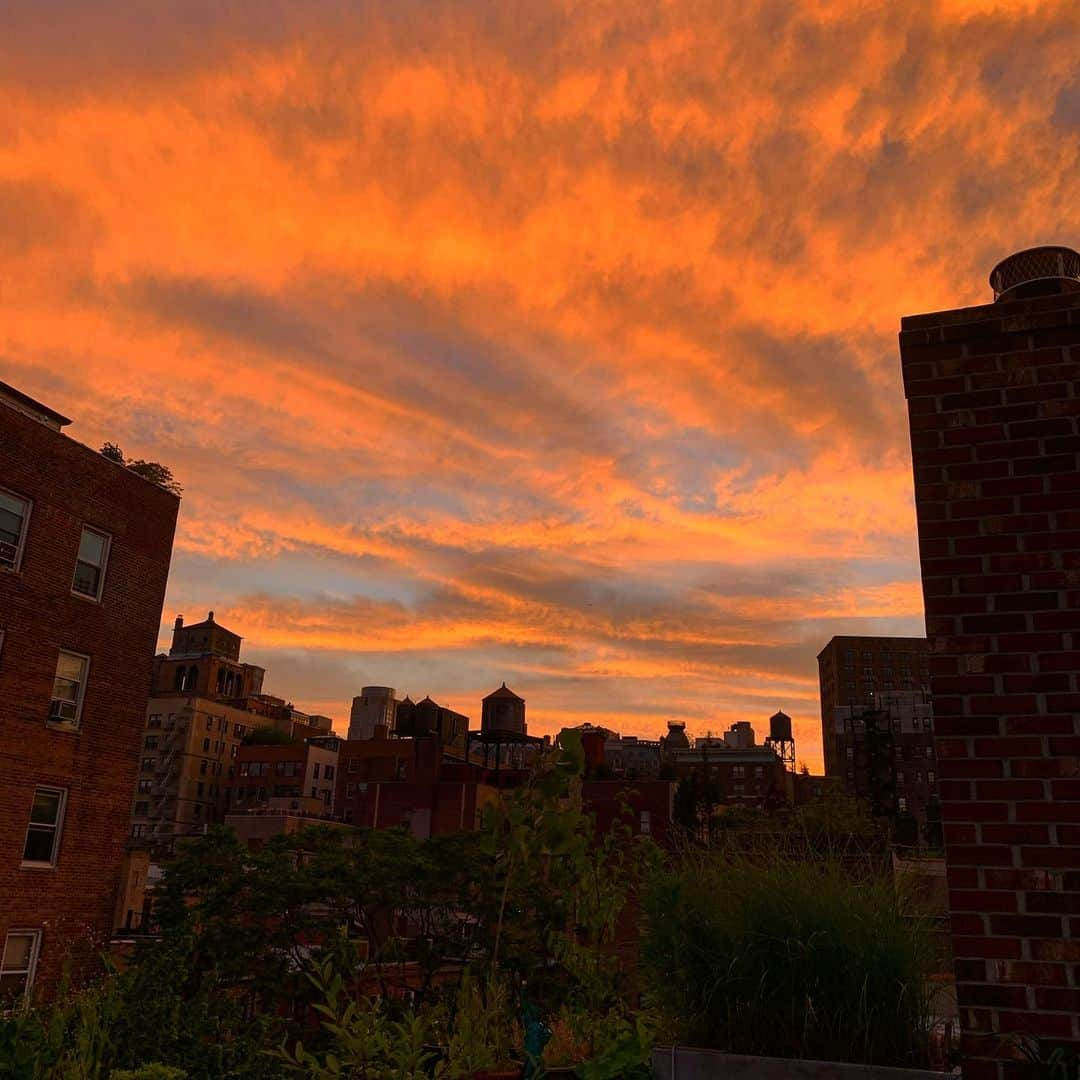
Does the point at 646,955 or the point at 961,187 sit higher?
the point at 961,187

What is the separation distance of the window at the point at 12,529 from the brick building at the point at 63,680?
22 mm

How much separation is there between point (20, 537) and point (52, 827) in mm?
6614

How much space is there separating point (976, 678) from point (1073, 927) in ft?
3.05

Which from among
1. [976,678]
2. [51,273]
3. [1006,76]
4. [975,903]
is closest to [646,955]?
[975,903]

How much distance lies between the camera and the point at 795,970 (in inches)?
169

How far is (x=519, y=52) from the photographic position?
10203mm

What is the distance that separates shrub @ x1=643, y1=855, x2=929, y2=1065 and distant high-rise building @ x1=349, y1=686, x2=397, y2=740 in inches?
6503

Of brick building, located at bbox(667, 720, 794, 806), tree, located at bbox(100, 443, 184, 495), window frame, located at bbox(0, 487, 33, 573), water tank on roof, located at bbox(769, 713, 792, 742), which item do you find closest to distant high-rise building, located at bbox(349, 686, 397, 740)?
brick building, located at bbox(667, 720, 794, 806)

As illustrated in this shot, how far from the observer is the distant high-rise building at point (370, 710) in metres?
166

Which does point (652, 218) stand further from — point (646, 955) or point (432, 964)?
→ point (432, 964)

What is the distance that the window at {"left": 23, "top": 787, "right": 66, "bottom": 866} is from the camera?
19594 millimetres

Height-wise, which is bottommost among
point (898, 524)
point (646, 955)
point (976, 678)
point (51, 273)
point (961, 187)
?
point (646, 955)

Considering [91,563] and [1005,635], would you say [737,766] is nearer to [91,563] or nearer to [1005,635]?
[91,563]

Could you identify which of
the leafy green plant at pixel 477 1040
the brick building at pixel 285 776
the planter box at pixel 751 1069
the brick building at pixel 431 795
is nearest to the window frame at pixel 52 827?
the leafy green plant at pixel 477 1040
